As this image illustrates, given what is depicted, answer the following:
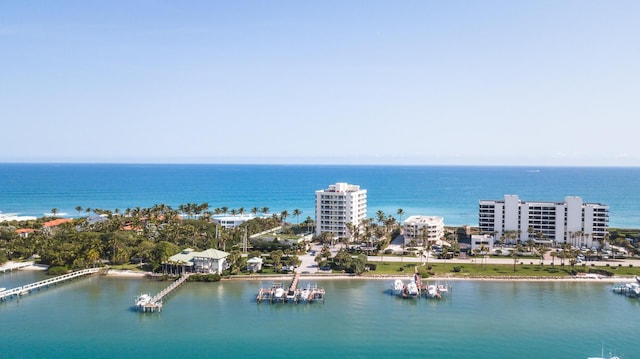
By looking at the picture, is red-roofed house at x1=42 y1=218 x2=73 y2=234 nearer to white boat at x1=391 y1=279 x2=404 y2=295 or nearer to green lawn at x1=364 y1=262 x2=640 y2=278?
green lawn at x1=364 y1=262 x2=640 y2=278

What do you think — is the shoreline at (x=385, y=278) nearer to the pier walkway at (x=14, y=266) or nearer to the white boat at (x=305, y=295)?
the white boat at (x=305, y=295)

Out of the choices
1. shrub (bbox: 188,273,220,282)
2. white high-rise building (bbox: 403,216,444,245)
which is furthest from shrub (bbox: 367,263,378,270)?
shrub (bbox: 188,273,220,282)

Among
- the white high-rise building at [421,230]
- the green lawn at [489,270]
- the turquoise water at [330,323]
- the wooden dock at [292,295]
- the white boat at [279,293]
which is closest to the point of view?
the turquoise water at [330,323]

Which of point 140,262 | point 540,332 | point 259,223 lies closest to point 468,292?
point 540,332

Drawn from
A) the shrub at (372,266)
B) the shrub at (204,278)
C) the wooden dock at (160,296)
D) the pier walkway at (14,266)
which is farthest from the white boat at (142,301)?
the shrub at (372,266)

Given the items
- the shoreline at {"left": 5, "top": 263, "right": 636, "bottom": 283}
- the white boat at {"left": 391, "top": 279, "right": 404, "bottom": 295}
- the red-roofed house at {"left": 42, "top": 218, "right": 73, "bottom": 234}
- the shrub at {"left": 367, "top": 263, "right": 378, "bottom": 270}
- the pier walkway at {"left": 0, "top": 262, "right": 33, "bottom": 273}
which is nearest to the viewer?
the white boat at {"left": 391, "top": 279, "right": 404, "bottom": 295}

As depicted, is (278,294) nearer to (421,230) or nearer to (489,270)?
(489,270)
